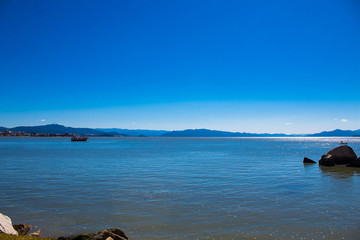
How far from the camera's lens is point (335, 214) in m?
13.6

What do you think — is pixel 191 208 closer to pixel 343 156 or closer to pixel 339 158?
pixel 339 158

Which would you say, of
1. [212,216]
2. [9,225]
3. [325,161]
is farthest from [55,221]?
[325,161]

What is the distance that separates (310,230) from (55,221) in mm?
12093

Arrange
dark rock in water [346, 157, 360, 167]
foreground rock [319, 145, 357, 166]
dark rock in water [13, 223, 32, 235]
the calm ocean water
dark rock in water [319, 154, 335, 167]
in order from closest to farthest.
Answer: dark rock in water [13, 223, 32, 235]
the calm ocean water
dark rock in water [346, 157, 360, 167]
dark rock in water [319, 154, 335, 167]
foreground rock [319, 145, 357, 166]

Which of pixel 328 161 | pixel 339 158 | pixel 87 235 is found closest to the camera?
pixel 87 235

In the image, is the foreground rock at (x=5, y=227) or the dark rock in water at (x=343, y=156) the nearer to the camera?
the foreground rock at (x=5, y=227)

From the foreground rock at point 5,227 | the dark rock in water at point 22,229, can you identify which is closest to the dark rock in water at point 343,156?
the dark rock in water at point 22,229

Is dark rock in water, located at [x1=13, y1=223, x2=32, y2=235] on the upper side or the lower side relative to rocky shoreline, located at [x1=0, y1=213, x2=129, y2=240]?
lower

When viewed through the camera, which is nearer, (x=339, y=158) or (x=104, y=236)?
(x=104, y=236)

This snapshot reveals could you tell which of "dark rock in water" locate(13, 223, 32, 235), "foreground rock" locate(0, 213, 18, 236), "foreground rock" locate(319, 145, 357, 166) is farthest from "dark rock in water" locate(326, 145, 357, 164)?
"foreground rock" locate(0, 213, 18, 236)

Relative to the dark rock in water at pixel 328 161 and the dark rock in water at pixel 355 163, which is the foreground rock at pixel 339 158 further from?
the dark rock in water at pixel 355 163

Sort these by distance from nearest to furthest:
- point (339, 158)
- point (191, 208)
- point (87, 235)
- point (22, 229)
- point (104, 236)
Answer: point (104, 236)
point (87, 235)
point (22, 229)
point (191, 208)
point (339, 158)

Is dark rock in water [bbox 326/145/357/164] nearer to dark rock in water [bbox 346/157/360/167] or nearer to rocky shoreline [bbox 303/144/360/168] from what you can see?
rocky shoreline [bbox 303/144/360/168]

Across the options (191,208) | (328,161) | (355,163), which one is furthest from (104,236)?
(355,163)
